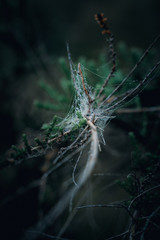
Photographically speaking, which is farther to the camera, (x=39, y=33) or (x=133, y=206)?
(x=39, y=33)

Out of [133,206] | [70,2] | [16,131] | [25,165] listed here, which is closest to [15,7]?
[70,2]

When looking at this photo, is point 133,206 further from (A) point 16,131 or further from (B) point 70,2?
(B) point 70,2

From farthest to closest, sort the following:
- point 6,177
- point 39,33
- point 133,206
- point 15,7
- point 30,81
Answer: point 30,81 < point 39,33 < point 15,7 < point 6,177 < point 133,206

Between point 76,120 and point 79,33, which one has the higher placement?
point 79,33

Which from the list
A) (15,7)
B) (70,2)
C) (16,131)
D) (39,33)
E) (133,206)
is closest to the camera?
(133,206)

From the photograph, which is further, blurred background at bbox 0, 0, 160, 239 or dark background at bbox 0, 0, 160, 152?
dark background at bbox 0, 0, 160, 152

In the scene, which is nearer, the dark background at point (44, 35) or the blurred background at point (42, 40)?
the blurred background at point (42, 40)

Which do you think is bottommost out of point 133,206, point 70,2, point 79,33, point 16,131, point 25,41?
point 133,206

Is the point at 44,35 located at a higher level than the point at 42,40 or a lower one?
higher
